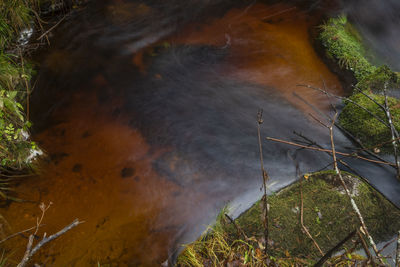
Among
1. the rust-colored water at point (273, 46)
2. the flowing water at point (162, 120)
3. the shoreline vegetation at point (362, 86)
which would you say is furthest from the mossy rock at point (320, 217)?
the rust-colored water at point (273, 46)

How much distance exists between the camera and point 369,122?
4.37m

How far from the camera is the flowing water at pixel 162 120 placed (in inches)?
139

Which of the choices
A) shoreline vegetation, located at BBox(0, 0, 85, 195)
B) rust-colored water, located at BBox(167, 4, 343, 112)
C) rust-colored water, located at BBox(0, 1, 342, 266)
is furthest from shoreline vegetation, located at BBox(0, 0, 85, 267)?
rust-colored water, located at BBox(167, 4, 343, 112)

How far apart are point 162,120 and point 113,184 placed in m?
1.38

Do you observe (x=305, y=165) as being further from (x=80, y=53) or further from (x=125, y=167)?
(x=80, y=53)

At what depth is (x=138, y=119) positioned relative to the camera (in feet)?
15.5

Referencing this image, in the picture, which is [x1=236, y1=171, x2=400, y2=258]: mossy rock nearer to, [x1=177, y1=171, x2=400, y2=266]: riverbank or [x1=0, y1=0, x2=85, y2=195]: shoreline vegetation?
[x1=177, y1=171, x2=400, y2=266]: riverbank

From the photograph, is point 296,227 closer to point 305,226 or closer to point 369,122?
point 305,226

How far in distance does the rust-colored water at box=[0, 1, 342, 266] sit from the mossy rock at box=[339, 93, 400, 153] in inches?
19.6

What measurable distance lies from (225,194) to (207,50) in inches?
129

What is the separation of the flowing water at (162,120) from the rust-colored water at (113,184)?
15 mm

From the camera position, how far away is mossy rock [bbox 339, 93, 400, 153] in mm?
4195

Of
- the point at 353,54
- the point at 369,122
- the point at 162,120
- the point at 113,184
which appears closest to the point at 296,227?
the point at 369,122

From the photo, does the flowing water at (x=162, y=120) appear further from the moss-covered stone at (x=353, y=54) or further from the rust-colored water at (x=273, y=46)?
the moss-covered stone at (x=353, y=54)
